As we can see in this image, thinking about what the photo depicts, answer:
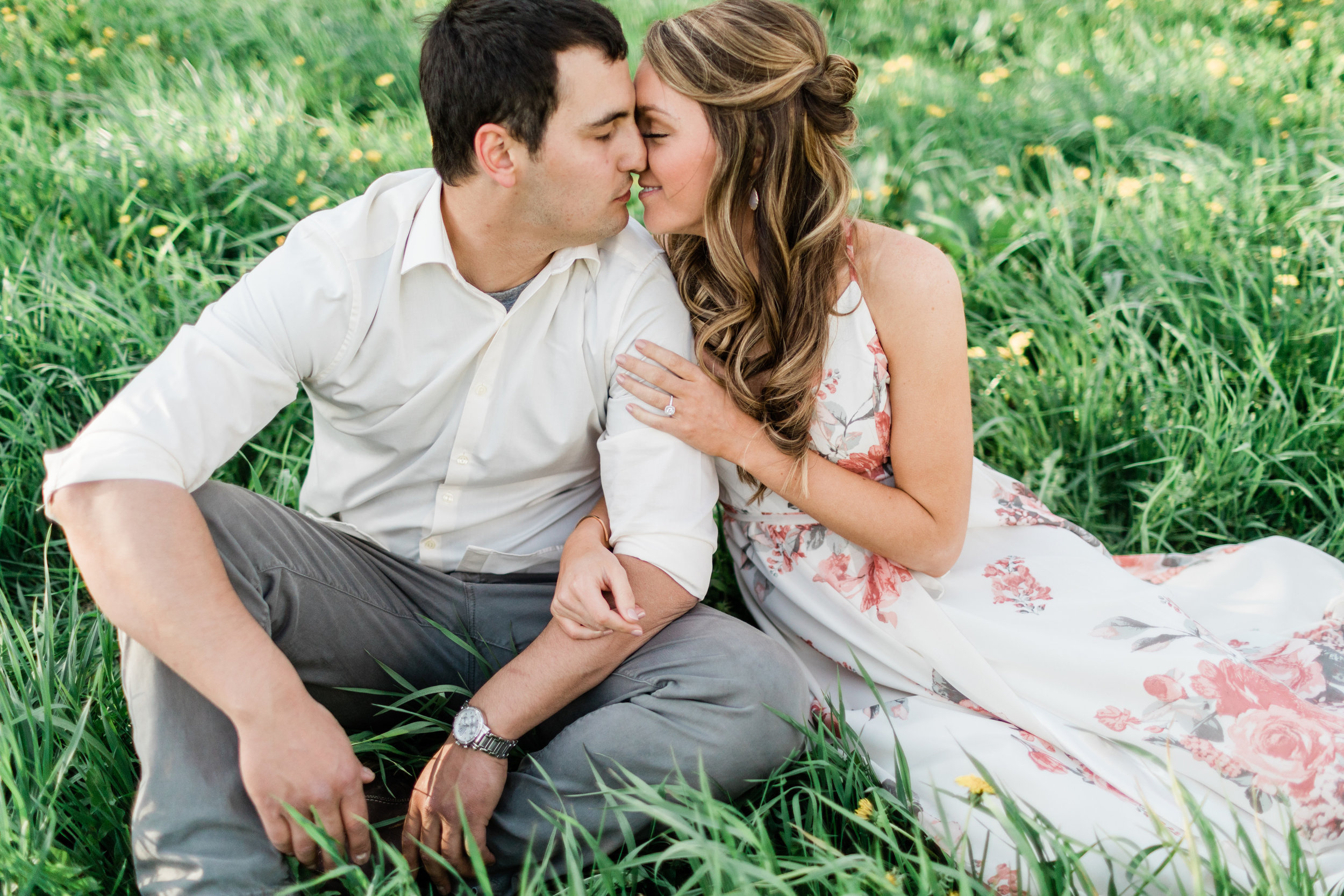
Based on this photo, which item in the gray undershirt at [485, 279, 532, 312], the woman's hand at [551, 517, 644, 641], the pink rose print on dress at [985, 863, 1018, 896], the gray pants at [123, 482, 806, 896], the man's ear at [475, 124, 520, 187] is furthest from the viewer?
the gray undershirt at [485, 279, 532, 312]

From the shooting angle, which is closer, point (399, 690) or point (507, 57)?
point (507, 57)

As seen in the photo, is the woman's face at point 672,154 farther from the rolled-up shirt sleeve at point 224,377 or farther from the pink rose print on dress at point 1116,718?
the pink rose print on dress at point 1116,718

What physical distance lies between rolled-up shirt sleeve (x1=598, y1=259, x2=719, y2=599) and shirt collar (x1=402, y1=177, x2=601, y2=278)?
0.12 meters

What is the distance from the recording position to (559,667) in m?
1.65

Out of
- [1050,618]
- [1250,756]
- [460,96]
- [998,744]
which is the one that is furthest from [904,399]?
[460,96]

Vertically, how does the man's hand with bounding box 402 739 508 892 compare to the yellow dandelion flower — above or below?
below

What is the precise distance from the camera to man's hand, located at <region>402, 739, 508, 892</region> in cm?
156

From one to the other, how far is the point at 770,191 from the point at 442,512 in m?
0.85

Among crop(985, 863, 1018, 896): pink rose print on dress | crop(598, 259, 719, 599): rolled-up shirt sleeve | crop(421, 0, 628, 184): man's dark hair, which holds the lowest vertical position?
crop(985, 863, 1018, 896): pink rose print on dress

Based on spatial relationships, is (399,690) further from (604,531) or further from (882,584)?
(882,584)

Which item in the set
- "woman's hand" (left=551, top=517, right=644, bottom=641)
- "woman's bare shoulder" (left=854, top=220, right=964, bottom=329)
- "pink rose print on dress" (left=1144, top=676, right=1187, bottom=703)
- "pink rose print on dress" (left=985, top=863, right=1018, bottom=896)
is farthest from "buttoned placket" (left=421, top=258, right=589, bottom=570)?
"pink rose print on dress" (left=1144, top=676, right=1187, bottom=703)

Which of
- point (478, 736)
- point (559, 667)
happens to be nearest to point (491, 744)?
point (478, 736)

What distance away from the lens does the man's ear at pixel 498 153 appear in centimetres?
171

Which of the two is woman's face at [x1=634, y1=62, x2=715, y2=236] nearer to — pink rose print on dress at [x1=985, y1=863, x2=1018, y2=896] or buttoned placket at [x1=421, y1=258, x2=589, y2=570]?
buttoned placket at [x1=421, y1=258, x2=589, y2=570]
